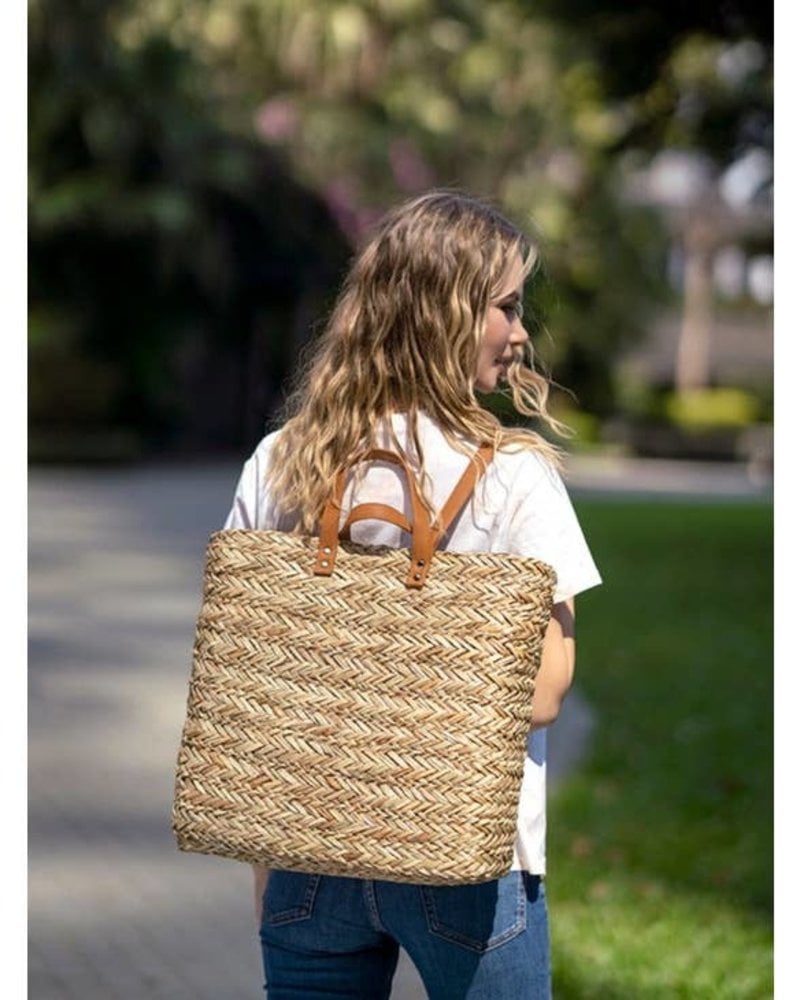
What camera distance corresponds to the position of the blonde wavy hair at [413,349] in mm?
2600

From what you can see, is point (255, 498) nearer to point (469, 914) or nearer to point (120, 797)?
point (469, 914)

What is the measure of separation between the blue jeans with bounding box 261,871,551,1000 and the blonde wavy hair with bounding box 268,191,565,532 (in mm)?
506

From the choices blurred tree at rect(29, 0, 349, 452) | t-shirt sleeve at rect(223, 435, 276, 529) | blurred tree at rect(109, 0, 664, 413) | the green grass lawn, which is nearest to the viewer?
t-shirt sleeve at rect(223, 435, 276, 529)

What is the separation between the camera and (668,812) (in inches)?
287

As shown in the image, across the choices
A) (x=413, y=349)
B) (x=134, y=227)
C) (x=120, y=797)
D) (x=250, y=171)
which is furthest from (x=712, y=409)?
(x=413, y=349)

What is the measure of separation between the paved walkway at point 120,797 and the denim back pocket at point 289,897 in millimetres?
2173

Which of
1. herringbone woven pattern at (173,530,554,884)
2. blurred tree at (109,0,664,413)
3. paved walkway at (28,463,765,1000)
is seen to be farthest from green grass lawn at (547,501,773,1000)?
blurred tree at (109,0,664,413)

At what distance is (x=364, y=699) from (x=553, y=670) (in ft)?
0.86

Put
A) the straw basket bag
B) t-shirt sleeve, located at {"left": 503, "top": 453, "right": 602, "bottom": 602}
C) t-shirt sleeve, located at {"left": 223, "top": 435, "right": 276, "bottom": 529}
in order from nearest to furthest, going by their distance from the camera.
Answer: the straw basket bag → t-shirt sleeve, located at {"left": 503, "top": 453, "right": 602, "bottom": 602} → t-shirt sleeve, located at {"left": 223, "top": 435, "right": 276, "bottom": 529}

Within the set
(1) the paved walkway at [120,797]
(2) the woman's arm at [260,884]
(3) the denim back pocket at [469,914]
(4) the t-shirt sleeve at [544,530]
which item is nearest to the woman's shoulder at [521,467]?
(4) the t-shirt sleeve at [544,530]

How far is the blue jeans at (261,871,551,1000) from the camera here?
2576 millimetres

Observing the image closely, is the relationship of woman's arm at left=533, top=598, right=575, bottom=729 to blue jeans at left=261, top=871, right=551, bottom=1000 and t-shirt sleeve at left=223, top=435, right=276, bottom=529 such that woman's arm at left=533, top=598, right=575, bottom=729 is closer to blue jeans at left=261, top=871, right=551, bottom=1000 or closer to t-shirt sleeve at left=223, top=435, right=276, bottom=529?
blue jeans at left=261, top=871, right=551, bottom=1000

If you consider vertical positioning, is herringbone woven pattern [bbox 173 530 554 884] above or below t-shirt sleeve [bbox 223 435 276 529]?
below

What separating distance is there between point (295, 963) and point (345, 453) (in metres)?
0.70
